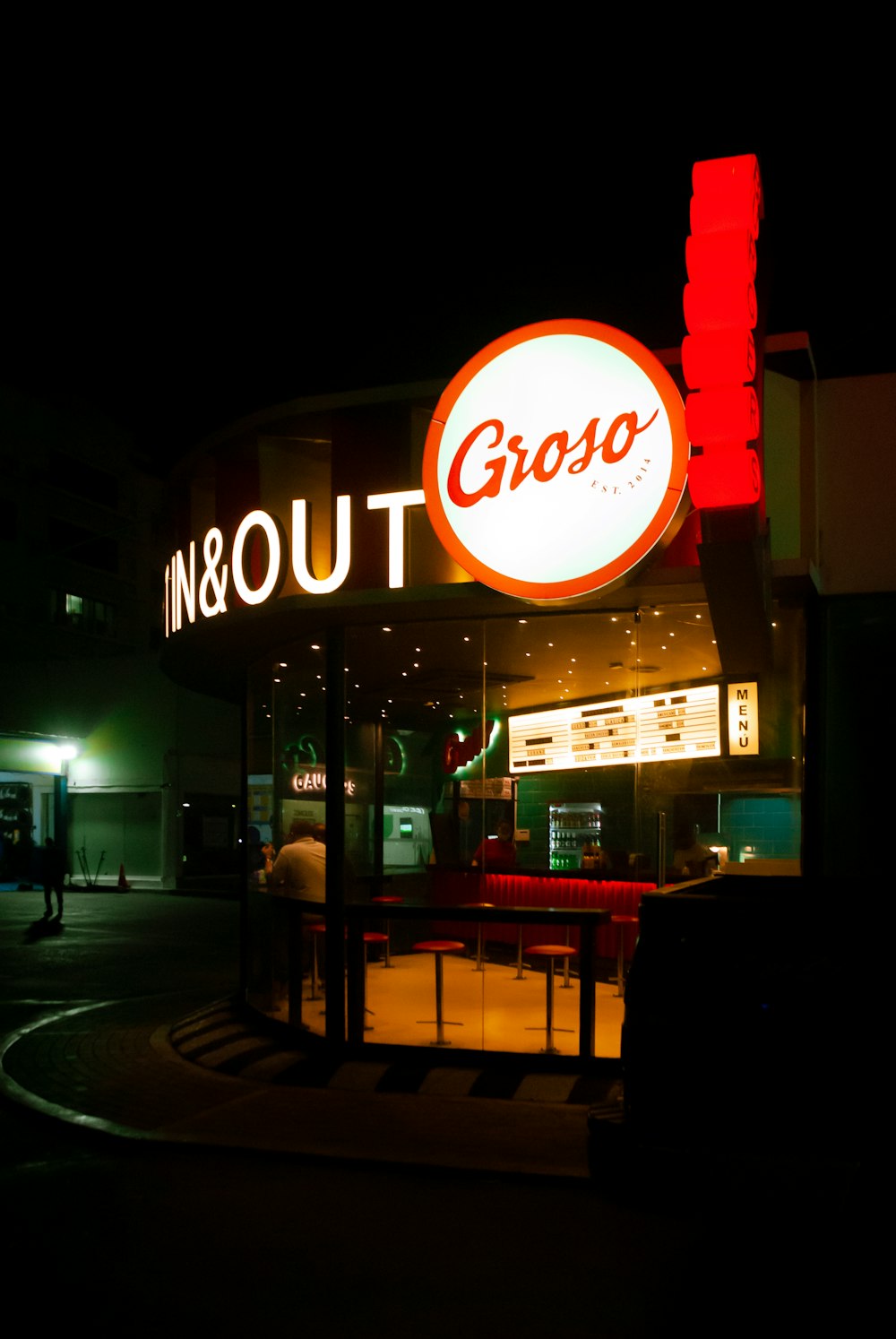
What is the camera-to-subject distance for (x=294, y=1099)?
26.7 ft

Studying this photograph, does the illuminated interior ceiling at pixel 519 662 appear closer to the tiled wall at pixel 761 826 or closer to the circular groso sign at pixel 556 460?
the circular groso sign at pixel 556 460

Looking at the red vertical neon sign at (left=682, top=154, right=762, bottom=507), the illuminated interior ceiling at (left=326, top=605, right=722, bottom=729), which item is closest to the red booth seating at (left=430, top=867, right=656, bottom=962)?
the illuminated interior ceiling at (left=326, top=605, right=722, bottom=729)

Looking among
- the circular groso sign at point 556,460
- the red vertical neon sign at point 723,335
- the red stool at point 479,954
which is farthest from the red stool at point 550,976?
the red vertical neon sign at point 723,335

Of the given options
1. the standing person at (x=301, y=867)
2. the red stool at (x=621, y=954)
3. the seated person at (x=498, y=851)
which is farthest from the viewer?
the red stool at (x=621, y=954)

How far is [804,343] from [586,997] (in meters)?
5.29

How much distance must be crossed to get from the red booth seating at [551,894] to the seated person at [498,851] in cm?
64

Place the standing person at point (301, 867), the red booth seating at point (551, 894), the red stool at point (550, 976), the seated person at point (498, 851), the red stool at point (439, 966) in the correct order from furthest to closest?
the red booth seating at point (551, 894), the standing person at point (301, 867), the seated person at point (498, 851), the red stool at point (439, 966), the red stool at point (550, 976)

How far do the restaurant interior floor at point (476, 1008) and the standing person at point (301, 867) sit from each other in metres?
0.88

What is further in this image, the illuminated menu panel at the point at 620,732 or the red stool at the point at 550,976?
the illuminated menu panel at the point at 620,732

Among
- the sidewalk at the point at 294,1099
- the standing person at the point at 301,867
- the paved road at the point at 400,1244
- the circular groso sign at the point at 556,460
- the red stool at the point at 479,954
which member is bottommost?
the sidewalk at the point at 294,1099

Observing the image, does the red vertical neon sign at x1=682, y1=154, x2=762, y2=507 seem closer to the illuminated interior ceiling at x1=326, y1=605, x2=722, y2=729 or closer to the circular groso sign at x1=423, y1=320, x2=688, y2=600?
the circular groso sign at x1=423, y1=320, x2=688, y2=600

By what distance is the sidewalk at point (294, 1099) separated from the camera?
693 centimetres

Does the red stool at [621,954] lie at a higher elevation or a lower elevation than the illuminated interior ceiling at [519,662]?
lower

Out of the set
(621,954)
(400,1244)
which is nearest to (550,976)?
(621,954)
